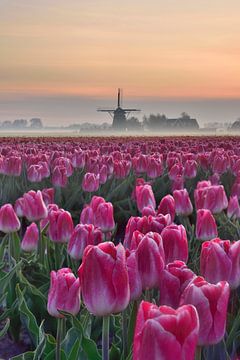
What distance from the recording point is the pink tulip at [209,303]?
138cm

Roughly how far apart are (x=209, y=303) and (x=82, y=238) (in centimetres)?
116

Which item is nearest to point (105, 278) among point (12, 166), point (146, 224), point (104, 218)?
point (146, 224)

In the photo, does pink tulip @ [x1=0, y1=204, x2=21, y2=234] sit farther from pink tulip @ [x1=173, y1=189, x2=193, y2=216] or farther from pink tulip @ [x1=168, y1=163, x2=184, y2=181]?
pink tulip @ [x1=168, y1=163, x2=184, y2=181]

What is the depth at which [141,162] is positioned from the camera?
22.2ft

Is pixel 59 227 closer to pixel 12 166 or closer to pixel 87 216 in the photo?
pixel 87 216

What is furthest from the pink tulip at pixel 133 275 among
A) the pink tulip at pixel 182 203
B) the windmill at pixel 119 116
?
the windmill at pixel 119 116

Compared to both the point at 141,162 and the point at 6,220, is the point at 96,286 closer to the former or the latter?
the point at 6,220

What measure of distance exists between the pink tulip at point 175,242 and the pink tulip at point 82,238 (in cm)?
43

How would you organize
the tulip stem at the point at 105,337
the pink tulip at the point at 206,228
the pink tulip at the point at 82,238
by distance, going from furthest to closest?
1. the pink tulip at the point at 206,228
2. the pink tulip at the point at 82,238
3. the tulip stem at the point at 105,337

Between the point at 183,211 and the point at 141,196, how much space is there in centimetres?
39

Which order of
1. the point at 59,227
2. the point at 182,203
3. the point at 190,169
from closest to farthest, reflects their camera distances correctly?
the point at 59,227 < the point at 182,203 < the point at 190,169

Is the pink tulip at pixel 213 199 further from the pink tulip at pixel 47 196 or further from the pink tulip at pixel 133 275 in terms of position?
the pink tulip at pixel 133 275

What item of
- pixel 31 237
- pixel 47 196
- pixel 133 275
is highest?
pixel 133 275

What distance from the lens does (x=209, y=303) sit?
4.59 feet
